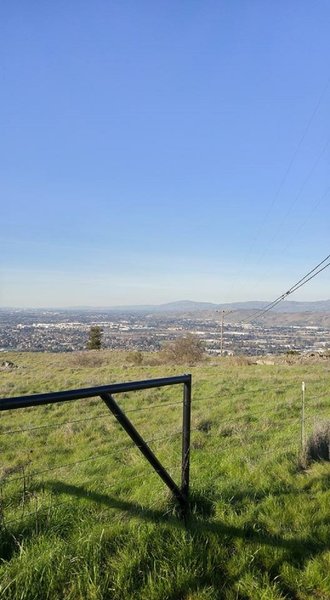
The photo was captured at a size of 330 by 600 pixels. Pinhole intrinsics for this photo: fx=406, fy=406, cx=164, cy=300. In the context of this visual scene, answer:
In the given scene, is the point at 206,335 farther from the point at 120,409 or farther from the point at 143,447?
the point at 120,409

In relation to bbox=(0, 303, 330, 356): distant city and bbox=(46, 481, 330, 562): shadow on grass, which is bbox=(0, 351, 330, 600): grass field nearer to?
bbox=(46, 481, 330, 562): shadow on grass

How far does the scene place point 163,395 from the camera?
1427 cm

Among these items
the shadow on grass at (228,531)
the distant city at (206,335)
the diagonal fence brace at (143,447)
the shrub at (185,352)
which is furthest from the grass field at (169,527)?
the distant city at (206,335)

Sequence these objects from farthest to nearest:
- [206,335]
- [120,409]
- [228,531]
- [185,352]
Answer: [206,335]
[185,352]
[228,531]
[120,409]

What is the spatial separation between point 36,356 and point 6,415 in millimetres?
37202

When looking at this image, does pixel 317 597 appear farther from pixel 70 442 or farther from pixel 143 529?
pixel 70 442

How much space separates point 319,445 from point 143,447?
330cm

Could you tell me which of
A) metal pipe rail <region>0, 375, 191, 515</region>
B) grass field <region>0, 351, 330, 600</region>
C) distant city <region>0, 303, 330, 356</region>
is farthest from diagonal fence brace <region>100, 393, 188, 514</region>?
distant city <region>0, 303, 330, 356</region>

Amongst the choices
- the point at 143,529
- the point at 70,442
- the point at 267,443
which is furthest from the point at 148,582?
the point at 70,442

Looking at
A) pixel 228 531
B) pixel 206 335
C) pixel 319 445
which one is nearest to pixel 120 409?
pixel 228 531

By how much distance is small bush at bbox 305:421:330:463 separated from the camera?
221 inches

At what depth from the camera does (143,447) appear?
11.9 feet

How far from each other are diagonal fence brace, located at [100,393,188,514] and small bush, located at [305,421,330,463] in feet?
7.91

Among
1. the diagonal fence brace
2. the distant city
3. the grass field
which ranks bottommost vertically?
the distant city
